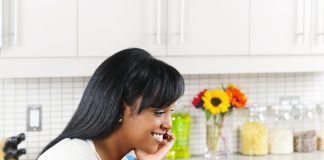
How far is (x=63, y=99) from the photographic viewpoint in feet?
9.98

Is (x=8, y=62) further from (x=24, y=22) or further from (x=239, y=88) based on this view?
(x=239, y=88)

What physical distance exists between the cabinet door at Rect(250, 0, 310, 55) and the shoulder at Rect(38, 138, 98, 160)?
4.49 feet

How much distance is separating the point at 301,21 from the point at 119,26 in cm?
93

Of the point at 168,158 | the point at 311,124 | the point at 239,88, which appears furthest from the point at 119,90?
the point at 311,124

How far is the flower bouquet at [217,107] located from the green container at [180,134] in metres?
0.10

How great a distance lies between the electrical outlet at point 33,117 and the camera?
2990 mm

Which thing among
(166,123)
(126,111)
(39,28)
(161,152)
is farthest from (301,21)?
(126,111)

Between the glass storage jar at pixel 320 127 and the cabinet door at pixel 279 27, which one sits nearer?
the cabinet door at pixel 279 27

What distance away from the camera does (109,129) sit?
72.2 inches

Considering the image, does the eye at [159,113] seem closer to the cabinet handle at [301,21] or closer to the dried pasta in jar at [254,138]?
the cabinet handle at [301,21]

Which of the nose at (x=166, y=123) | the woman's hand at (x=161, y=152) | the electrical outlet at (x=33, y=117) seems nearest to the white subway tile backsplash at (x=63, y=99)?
the electrical outlet at (x=33, y=117)

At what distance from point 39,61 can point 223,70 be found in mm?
863

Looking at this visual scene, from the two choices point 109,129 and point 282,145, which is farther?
point 282,145

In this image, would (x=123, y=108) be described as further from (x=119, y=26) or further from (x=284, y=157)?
(x=284, y=157)
